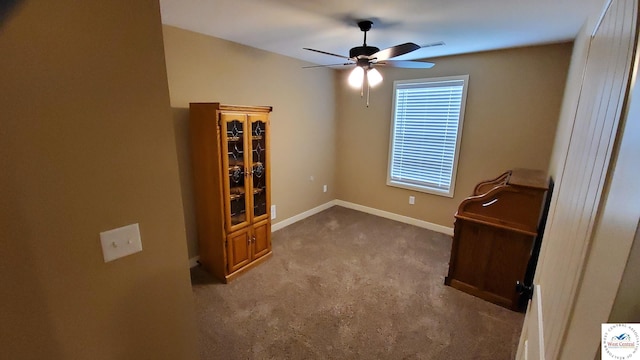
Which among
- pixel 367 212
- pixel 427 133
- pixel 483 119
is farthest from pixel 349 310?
pixel 483 119

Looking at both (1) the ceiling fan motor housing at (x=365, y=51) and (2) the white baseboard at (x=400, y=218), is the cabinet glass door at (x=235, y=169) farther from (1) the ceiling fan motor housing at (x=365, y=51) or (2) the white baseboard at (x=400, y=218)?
(2) the white baseboard at (x=400, y=218)

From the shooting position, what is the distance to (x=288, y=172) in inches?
158

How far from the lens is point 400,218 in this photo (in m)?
4.32

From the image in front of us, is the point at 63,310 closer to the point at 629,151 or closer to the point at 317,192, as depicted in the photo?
the point at 629,151

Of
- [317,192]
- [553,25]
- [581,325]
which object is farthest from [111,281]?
[317,192]

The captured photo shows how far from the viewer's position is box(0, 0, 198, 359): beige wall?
777 mm

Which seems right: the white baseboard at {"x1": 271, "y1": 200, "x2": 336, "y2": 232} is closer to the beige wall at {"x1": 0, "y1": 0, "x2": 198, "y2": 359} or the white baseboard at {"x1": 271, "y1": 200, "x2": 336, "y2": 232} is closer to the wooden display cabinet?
the wooden display cabinet

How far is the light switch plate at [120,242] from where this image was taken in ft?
3.16

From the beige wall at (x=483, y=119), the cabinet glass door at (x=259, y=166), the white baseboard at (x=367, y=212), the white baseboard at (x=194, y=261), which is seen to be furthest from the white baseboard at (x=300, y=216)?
the white baseboard at (x=194, y=261)

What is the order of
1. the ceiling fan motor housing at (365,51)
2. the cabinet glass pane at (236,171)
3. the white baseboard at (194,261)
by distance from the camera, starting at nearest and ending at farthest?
the ceiling fan motor housing at (365,51)
the cabinet glass pane at (236,171)
the white baseboard at (194,261)

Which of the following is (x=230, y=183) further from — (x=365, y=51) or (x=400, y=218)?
(x=400, y=218)

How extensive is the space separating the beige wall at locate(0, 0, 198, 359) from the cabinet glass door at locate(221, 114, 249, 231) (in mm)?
1515

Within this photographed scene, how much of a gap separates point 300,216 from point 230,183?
181 cm
